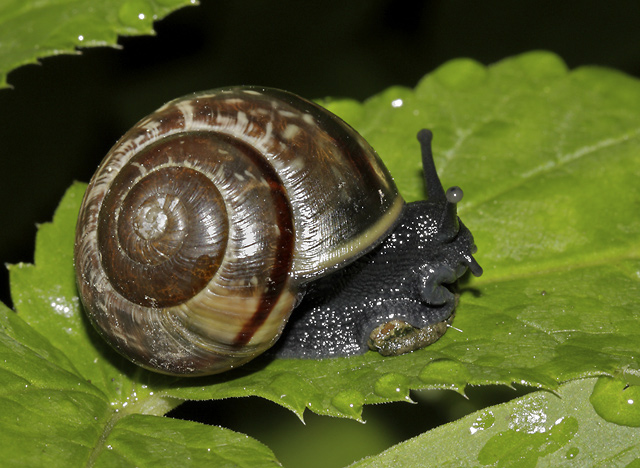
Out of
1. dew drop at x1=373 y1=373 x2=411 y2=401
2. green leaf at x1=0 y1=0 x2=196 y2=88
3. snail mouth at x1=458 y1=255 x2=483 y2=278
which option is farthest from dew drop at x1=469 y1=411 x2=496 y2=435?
green leaf at x1=0 y1=0 x2=196 y2=88

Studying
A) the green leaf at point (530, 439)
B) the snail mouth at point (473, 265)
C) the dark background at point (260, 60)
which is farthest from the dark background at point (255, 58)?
the green leaf at point (530, 439)

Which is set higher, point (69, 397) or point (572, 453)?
point (69, 397)

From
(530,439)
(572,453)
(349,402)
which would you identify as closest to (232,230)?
(349,402)

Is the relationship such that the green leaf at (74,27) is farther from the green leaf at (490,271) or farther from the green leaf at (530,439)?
the green leaf at (530,439)

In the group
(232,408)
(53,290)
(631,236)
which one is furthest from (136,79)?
(631,236)

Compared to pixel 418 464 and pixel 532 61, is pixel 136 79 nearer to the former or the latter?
pixel 532 61

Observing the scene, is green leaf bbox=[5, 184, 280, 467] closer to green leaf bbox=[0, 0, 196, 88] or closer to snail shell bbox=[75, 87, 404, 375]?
snail shell bbox=[75, 87, 404, 375]

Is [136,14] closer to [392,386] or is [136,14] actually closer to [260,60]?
[260,60]
